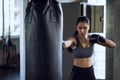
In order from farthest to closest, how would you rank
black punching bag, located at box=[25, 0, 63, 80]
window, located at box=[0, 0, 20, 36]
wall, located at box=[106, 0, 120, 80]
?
window, located at box=[0, 0, 20, 36] < wall, located at box=[106, 0, 120, 80] < black punching bag, located at box=[25, 0, 63, 80]

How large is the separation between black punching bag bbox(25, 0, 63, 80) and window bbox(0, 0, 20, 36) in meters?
5.56

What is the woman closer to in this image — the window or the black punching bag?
the black punching bag

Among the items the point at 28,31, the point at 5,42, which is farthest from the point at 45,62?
the point at 5,42

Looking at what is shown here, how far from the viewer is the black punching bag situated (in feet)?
7.95

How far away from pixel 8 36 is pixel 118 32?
160 inches

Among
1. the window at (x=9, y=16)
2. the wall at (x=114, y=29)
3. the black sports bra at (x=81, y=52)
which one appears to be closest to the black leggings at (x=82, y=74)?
the black sports bra at (x=81, y=52)

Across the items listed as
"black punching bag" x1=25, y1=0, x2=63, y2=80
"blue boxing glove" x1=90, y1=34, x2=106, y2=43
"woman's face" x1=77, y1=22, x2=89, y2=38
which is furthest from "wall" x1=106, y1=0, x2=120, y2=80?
"black punching bag" x1=25, y1=0, x2=63, y2=80

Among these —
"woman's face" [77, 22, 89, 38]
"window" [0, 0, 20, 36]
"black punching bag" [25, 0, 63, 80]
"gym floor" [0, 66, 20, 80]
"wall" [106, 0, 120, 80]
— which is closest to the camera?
"black punching bag" [25, 0, 63, 80]

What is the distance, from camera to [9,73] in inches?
267

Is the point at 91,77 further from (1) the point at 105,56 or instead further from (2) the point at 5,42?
(2) the point at 5,42

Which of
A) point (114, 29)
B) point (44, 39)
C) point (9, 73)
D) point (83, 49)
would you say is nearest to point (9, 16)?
point (9, 73)

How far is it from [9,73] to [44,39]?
459cm

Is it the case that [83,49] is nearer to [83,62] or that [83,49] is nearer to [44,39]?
[83,62]

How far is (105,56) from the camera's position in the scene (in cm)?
504
